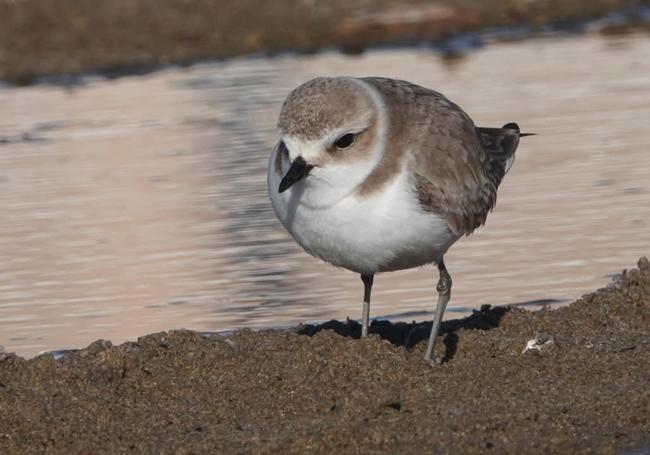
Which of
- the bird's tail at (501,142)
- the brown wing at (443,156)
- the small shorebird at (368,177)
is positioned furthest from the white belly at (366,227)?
the bird's tail at (501,142)

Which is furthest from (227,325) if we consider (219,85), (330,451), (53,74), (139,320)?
(53,74)

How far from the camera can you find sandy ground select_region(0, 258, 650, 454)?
5.31 metres

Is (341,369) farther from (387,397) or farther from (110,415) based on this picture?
(110,415)

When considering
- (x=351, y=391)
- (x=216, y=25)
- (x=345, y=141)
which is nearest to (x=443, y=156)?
(x=345, y=141)

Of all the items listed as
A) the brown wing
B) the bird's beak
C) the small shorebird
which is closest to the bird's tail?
the brown wing

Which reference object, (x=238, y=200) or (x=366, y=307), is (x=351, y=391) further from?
(x=238, y=200)

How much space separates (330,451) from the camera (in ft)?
17.1

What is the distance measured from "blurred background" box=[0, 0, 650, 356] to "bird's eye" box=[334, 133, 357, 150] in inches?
60.2

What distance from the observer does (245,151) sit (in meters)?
11.3

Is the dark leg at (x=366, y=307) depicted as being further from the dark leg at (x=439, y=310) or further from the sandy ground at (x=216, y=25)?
the sandy ground at (x=216, y=25)

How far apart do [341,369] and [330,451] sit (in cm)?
84

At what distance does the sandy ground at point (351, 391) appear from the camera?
5.31 metres

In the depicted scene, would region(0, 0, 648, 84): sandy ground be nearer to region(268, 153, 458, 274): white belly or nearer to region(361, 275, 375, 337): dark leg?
region(361, 275, 375, 337): dark leg

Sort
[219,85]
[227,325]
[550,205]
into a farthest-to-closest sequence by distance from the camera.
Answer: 1. [219,85]
2. [550,205]
3. [227,325]
